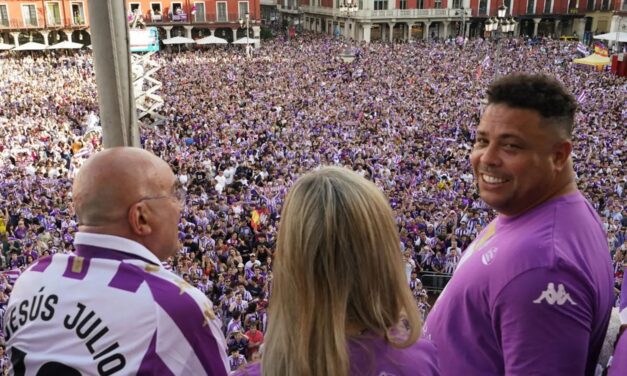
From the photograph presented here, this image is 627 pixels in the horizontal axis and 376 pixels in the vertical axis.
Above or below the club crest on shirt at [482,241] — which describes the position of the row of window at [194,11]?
above

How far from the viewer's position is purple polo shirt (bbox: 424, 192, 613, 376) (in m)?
1.80

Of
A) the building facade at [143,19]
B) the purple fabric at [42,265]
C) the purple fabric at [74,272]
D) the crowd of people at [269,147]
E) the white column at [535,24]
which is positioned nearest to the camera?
the purple fabric at [74,272]

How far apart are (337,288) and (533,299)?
2.16ft

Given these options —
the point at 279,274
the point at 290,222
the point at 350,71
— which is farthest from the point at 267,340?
the point at 350,71

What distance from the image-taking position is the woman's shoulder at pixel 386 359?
65.0 inches

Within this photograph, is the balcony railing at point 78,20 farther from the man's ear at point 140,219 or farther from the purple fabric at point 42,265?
the man's ear at point 140,219

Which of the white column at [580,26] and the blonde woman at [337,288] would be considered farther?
the white column at [580,26]

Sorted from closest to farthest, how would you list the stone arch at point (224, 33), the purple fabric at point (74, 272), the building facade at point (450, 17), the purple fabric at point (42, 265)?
the purple fabric at point (74, 272)
the purple fabric at point (42, 265)
the stone arch at point (224, 33)
the building facade at point (450, 17)

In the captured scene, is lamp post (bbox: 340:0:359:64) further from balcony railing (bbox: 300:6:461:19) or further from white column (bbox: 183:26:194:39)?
white column (bbox: 183:26:194:39)

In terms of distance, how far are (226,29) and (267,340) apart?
50903 mm

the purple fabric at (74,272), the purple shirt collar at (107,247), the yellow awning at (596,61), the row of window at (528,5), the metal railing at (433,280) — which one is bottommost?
the metal railing at (433,280)

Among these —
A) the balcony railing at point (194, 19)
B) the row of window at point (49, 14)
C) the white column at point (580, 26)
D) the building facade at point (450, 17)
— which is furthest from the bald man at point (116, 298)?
the white column at point (580, 26)

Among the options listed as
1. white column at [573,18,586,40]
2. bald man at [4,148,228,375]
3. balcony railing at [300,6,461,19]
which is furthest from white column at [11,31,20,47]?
white column at [573,18,586,40]

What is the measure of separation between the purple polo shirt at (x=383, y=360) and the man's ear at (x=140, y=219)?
67 cm
